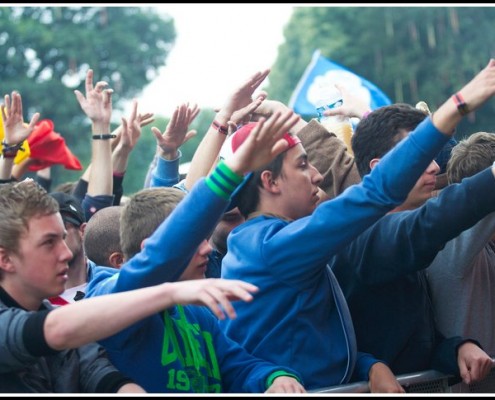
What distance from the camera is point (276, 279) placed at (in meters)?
4.27

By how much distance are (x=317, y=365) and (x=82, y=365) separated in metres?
0.89

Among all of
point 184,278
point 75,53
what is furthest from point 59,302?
point 75,53

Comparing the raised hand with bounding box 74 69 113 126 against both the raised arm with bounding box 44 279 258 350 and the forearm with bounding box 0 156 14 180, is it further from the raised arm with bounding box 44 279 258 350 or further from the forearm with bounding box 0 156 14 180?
the raised arm with bounding box 44 279 258 350

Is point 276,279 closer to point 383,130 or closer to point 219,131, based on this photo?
point 383,130

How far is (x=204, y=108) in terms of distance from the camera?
5056 cm

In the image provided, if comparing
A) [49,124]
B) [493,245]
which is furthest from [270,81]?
[493,245]

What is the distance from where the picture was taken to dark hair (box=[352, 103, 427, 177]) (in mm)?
4938

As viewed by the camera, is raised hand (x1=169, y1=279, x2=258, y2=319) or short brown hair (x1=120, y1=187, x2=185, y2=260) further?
short brown hair (x1=120, y1=187, x2=185, y2=260)

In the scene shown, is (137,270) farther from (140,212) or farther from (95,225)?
(95,225)

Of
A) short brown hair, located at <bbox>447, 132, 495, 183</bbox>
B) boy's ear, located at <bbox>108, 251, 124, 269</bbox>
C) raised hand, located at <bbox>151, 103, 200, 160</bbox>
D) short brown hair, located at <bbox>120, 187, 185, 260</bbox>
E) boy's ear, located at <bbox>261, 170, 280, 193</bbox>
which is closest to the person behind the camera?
short brown hair, located at <bbox>120, 187, 185, 260</bbox>

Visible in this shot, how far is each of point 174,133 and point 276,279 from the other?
7.31ft

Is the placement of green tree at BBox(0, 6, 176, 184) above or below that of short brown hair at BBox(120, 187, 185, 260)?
below

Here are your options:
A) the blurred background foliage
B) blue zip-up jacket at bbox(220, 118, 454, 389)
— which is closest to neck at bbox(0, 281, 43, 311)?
blue zip-up jacket at bbox(220, 118, 454, 389)

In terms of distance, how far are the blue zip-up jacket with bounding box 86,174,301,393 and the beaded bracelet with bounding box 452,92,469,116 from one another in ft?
3.07
